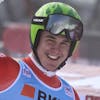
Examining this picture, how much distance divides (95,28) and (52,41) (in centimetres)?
713

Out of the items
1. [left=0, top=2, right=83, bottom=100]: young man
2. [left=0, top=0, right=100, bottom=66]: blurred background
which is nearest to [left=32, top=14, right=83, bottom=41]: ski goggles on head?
[left=0, top=2, right=83, bottom=100]: young man

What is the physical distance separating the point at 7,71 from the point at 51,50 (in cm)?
27

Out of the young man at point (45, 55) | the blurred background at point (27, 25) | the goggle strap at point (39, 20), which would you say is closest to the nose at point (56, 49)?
the young man at point (45, 55)

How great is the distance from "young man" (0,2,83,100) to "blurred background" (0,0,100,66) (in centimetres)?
442

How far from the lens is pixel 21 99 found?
305 cm

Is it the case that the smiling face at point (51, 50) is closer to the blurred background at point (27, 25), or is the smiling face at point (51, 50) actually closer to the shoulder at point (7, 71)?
the shoulder at point (7, 71)

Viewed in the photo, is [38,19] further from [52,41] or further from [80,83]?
[80,83]

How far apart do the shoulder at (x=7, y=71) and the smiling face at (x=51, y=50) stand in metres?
0.17

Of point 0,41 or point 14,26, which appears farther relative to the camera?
point 14,26

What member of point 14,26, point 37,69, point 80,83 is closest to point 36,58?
point 37,69

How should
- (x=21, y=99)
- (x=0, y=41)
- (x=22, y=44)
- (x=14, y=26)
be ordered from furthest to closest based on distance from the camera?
1. (x=14, y=26)
2. (x=0, y=41)
3. (x=22, y=44)
4. (x=21, y=99)

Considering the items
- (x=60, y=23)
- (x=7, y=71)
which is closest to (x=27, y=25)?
(x=60, y=23)

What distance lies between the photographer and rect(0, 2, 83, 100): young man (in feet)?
10.1

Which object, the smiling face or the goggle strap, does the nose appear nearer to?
the smiling face
